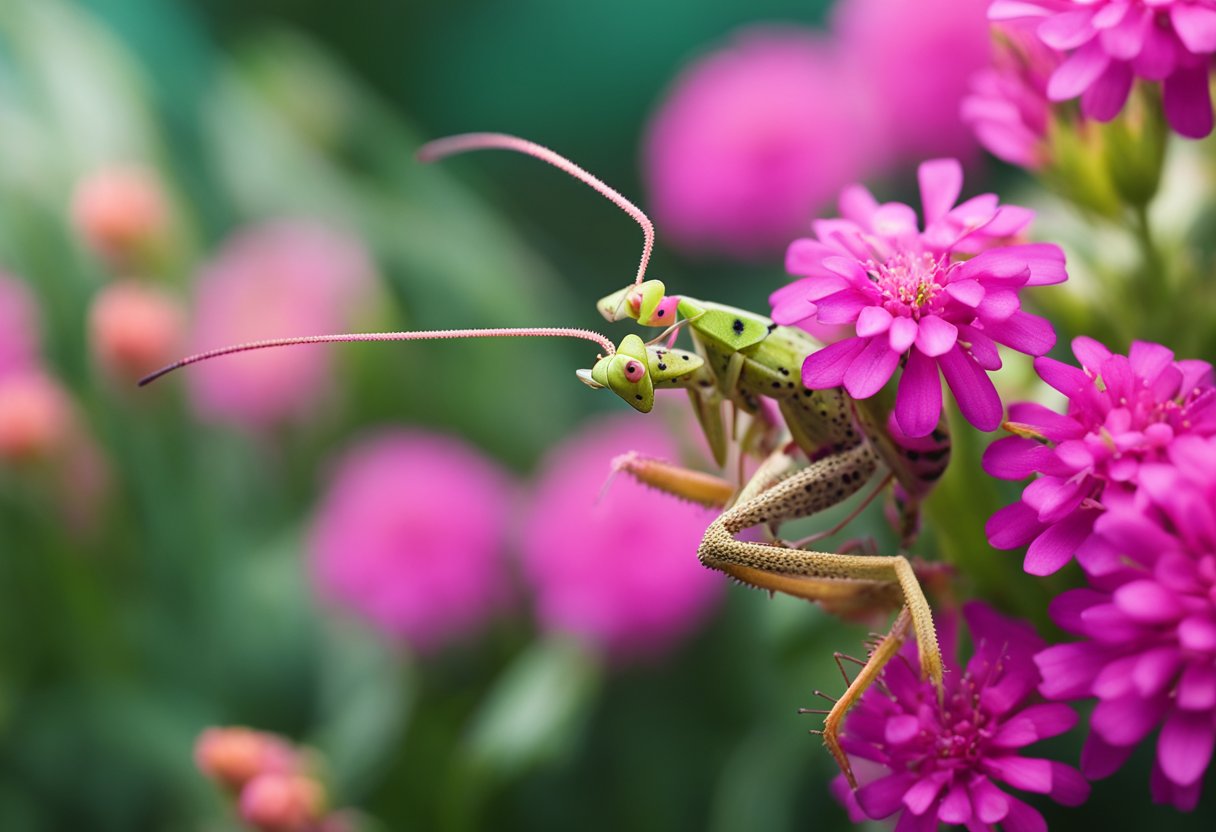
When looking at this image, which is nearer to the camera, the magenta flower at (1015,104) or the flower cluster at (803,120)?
the magenta flower at (1015,104)

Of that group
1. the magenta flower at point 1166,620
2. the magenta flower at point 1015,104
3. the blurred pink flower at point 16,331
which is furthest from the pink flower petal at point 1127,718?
the blurred pink flower at point 16,331

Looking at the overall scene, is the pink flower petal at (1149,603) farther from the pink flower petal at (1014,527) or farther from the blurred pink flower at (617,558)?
the blurred pink flower at (617,558)

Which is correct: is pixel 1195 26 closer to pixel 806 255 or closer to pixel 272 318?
pixel 806 255

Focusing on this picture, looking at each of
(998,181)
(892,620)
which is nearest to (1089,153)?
(892,620)

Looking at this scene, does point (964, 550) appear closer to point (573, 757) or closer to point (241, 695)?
point (573, 757)

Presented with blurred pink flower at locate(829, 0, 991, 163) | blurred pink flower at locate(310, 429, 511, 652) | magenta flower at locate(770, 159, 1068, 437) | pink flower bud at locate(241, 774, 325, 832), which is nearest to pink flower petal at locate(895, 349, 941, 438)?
magenta flower at locate(770, 159, 1068, 437)
